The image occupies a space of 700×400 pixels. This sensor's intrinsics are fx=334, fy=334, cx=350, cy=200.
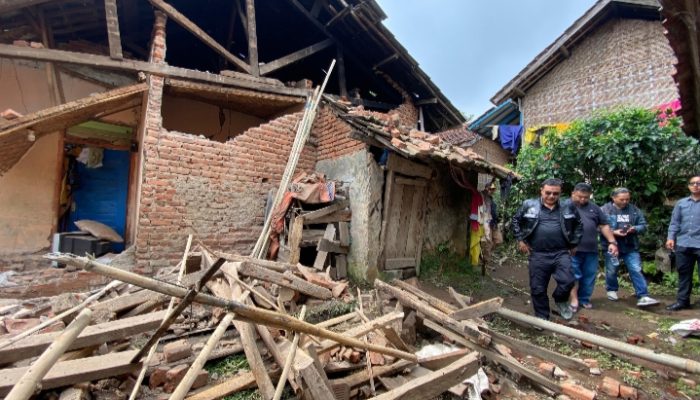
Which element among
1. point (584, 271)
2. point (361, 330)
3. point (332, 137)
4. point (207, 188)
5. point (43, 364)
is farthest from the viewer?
point (332, 137)

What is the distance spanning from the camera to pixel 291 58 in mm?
7109

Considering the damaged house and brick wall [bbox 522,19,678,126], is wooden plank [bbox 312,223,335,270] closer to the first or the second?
the damaged house

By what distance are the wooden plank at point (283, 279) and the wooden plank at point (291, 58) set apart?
450 centimetres

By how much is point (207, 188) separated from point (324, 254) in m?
2.44

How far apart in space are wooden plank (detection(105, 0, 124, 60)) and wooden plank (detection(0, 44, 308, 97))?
0.13 m

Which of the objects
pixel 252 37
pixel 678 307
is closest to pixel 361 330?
pixel 678 307

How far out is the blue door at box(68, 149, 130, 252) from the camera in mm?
7113

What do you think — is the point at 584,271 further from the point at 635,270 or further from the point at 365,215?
the point at 365,215

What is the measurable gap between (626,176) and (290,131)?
24.2 ft

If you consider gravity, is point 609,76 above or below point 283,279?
above

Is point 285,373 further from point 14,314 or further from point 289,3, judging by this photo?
point 289,3

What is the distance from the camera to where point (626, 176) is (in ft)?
24.0

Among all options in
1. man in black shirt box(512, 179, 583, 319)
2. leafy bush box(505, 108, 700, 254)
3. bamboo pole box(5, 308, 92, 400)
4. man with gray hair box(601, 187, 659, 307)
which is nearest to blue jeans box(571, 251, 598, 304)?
man with gray hair box(601, 187, 659, 307)

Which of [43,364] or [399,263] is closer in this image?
[43,364]
